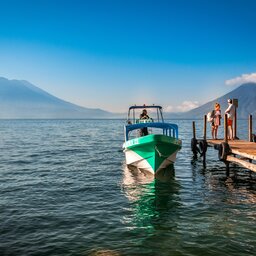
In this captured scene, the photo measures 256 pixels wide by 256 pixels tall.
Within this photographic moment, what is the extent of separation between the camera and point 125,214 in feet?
39.5

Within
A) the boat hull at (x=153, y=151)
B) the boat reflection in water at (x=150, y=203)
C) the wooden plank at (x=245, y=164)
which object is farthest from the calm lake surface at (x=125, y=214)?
the wooden plank at (x=245, y=164)

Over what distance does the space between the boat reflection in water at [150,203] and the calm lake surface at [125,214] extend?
0.03 metres

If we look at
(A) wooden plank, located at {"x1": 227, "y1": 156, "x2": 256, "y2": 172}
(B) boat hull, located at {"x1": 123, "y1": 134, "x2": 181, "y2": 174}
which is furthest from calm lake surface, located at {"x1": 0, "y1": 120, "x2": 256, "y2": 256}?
(A) wooden plank, located at {"x1": 227, "y1": 156, "x2": 256, "y2": 172}

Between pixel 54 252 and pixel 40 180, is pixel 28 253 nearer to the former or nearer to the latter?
pixel 54 252

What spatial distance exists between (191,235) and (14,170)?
1517 centimetres

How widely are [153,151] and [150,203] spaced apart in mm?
5608

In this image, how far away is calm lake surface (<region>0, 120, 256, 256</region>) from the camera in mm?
9180

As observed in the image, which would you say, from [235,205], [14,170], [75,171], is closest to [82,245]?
[235,205]

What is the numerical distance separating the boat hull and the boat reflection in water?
2.03ft

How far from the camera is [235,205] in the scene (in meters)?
13.1

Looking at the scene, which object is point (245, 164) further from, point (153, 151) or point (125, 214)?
point (125, 214)

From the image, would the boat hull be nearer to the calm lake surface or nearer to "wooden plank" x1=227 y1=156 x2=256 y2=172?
the calm lake surface

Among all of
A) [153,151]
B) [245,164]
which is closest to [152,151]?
[153,151]

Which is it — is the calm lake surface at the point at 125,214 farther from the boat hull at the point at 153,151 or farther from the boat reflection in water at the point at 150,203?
the boat hull at the point at 153,151
